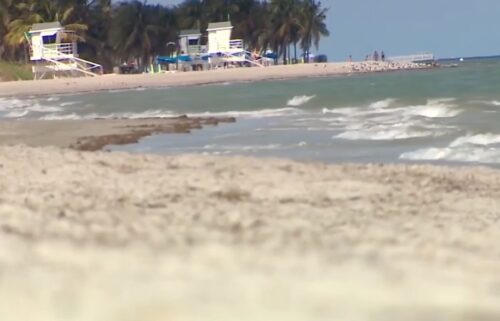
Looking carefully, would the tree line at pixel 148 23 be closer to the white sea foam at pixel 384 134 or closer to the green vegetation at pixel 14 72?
the green vegetation at pixel 14 72

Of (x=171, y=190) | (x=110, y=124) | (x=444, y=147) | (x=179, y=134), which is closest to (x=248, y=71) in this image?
(x=110, y=124)

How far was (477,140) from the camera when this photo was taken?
14969mm

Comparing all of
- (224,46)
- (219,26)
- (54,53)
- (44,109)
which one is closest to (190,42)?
(224,46)

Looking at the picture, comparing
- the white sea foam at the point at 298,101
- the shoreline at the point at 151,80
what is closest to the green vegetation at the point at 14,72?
the shoreline at the point at 151,80

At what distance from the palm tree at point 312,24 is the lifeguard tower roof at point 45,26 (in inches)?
1138

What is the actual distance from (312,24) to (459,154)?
76.8m

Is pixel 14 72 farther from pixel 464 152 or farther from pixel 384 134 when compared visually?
pixel 464 152

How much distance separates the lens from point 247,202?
693 centimetres

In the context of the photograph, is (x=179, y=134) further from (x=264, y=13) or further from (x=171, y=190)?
(x=264, y=13)

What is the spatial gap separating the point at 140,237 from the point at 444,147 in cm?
1068

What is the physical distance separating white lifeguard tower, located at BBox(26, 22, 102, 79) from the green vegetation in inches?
24.1

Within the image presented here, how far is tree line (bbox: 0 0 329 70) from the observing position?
68562 millimetres

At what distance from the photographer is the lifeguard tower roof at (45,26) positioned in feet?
211

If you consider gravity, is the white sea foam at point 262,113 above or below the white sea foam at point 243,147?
below
